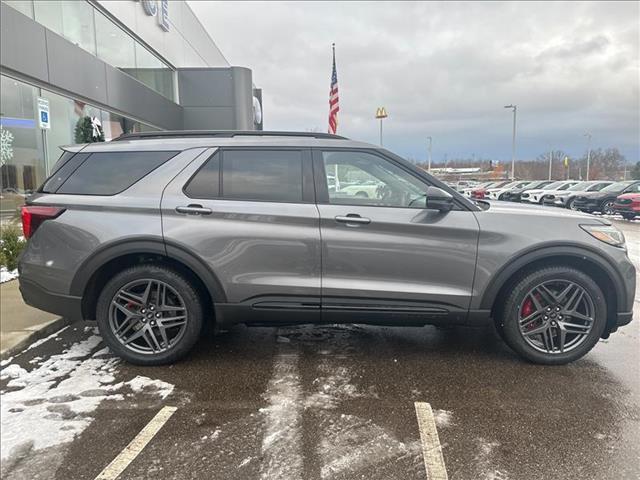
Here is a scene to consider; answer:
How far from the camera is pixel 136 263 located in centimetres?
385

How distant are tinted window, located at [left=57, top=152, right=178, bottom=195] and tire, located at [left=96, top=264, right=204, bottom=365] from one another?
0.73 m

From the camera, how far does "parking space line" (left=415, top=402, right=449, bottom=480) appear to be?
8.28ft

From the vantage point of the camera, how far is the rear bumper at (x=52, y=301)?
3.78 meters

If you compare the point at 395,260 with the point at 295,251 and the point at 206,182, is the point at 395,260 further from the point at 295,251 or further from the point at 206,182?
the point at 206,182

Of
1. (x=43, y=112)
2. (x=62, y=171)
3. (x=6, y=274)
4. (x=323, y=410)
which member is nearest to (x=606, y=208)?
(x=43, y=112)

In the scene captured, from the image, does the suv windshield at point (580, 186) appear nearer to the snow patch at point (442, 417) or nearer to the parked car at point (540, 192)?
the parked car at point (540, 192)

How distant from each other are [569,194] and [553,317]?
22074mm

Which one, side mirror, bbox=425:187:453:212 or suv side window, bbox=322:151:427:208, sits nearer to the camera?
side mirror, bbox=425:187:453:212

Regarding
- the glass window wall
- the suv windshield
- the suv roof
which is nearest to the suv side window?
the suv roof

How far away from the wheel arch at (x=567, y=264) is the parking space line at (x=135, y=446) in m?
2.53

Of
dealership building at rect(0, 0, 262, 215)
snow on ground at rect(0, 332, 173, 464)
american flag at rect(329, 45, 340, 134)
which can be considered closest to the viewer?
snow on ground at rect(0, 332, 173, 464)

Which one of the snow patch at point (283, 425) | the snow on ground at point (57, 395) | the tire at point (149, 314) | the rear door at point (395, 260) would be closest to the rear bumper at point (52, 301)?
the tire at point (149, 314)

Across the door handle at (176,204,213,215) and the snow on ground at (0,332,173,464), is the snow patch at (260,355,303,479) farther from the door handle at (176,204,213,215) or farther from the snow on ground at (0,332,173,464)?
the door handle at (176,204,213,215)

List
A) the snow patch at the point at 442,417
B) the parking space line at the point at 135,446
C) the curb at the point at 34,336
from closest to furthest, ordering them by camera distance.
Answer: the parking space line at the point at 135,446 → the snow patch at the point at 442,417 → the curb at the point at 34,336
